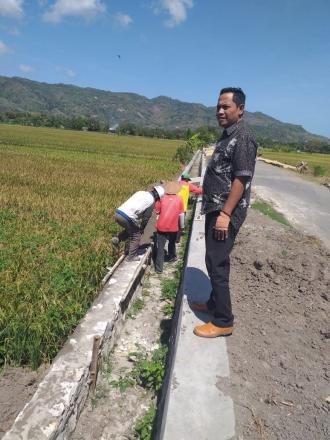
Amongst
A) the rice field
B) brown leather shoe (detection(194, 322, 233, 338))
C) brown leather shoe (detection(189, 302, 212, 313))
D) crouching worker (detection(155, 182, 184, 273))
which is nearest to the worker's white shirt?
crouching worker (detection(155, 182, 184, 273))

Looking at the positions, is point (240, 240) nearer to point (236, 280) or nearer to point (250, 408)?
point (236, 280)

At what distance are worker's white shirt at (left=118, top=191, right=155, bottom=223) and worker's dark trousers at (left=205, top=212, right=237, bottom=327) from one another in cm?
199

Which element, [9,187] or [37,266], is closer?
[37,266]

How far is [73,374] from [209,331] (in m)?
1.09

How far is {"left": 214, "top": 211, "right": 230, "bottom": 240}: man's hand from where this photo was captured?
2693 mm

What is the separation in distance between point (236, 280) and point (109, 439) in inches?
92.6

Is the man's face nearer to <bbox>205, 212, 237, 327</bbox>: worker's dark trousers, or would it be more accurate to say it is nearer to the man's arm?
the man's arm

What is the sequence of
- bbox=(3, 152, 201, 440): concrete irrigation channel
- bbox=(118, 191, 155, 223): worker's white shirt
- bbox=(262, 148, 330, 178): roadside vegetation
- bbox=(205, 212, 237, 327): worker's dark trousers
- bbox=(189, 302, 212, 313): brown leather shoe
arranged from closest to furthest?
bbox=(3, 152, 201, 440): concrete irrigation channel, bbox=(205, 212, 237, 327): worker's dark trousers, bbox=(189, 302, 212, 313): brown leather shoe, bbox=(118, 191, 155, 223): worker's white shirt, bbox=(262, 148, 330, 178): roadside vegetation

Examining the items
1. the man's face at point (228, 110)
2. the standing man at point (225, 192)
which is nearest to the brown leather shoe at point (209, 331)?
the standing man at point (225, 192)

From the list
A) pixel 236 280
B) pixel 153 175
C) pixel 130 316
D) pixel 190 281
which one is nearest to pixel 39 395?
pixel 130 316

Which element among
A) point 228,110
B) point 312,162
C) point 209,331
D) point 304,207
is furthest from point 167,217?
point 312,162

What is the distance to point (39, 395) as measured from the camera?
2176 mm

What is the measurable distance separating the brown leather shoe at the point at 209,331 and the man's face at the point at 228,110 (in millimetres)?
1598

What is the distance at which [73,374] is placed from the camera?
2.39m
